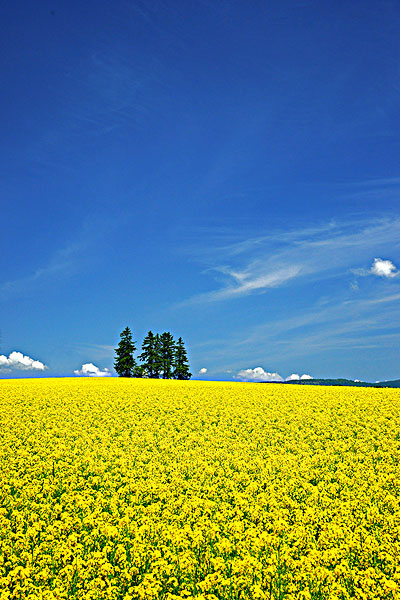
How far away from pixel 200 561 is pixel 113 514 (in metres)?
3.37

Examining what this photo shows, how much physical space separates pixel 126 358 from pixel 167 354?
6.90 m

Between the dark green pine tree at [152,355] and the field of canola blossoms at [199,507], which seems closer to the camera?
the field of canola blossoms at [199,507]

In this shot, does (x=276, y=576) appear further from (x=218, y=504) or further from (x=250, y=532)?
(x=218, y=504)

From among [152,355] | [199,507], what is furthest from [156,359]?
[199,507]

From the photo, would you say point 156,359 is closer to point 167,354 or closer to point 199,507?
Answer: point 167,354

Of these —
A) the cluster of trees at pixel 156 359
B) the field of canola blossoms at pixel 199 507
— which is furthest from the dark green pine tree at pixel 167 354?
the field of canola blossoms at pixel 199 507

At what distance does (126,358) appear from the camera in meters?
68.6

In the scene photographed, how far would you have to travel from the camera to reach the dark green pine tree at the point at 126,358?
6819 centimetres

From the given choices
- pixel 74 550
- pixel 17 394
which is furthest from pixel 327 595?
pixel 17 394

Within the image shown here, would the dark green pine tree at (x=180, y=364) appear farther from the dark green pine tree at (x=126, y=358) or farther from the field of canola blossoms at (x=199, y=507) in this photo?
the field of canola blossoms at (x=199, y=507)

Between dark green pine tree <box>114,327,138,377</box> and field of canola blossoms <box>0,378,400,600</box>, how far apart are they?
44.0 m

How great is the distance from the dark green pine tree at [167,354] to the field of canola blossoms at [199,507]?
43.6 metres

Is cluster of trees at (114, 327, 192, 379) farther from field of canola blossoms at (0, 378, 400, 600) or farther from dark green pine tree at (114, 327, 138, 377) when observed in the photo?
field of canola blossoms at (0, 378, 400, 600)

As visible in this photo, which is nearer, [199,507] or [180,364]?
[199,507]
